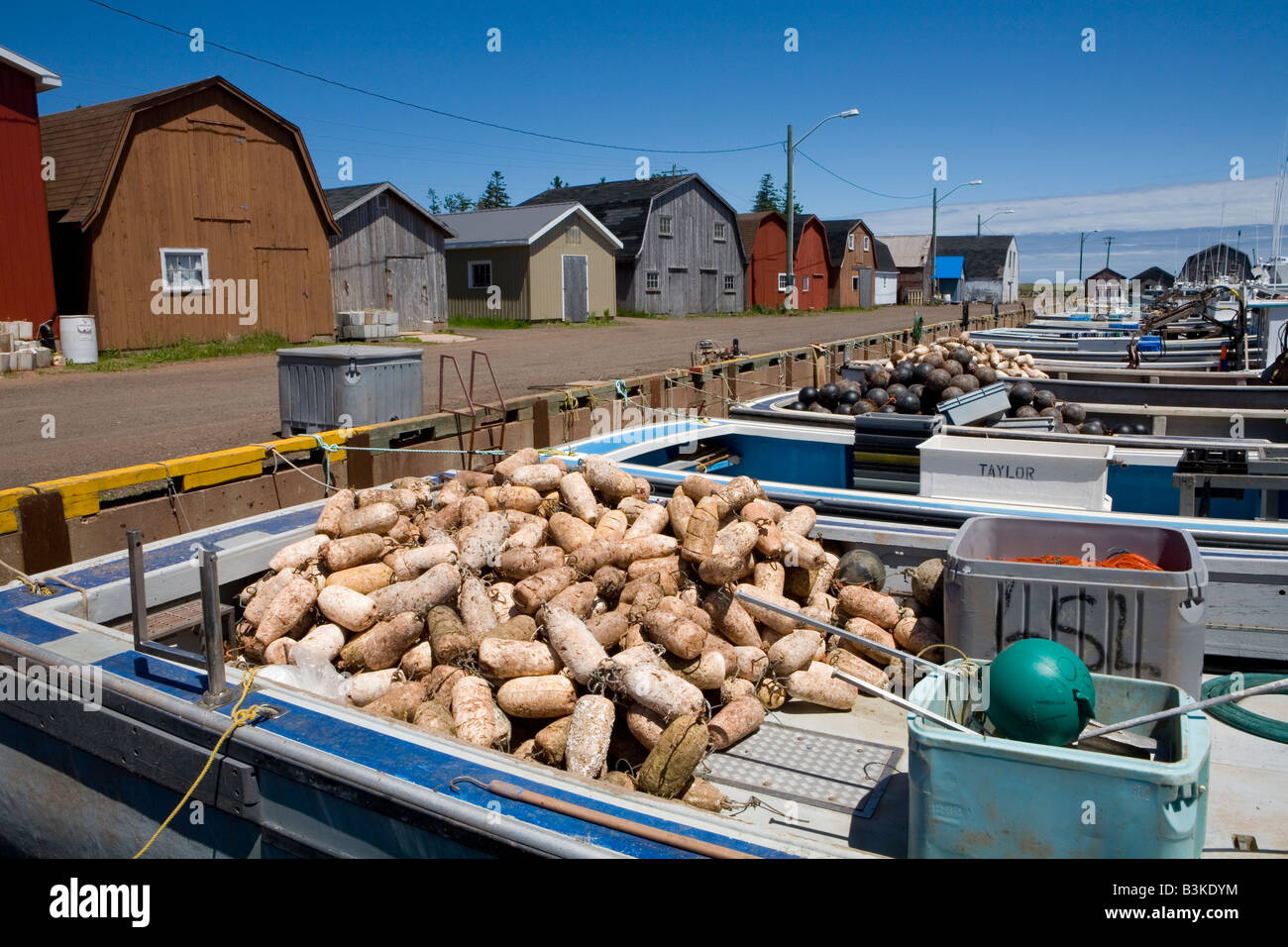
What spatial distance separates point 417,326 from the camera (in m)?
31.9

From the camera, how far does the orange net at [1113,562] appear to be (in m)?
5.01

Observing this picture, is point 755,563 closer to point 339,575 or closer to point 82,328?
point 339,575

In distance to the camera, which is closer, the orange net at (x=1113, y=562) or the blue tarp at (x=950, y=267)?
the orange net at (x=1113, y=562)

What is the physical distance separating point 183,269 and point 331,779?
22.7m

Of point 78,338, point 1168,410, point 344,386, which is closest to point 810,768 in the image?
point 344,386

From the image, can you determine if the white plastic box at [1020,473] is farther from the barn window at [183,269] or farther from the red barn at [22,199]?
the barn window at [183,269]

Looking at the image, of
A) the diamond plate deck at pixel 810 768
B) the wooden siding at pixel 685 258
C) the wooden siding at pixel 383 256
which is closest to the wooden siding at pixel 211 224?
the wooden siding at pixel 383 256

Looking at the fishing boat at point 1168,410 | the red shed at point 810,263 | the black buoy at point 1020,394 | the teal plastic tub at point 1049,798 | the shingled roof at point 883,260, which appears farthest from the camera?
the shingled roof at point 883,260

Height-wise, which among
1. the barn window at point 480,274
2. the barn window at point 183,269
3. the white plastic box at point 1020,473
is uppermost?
the barn window at point 480,274

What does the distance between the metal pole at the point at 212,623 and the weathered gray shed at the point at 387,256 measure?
2698cm
